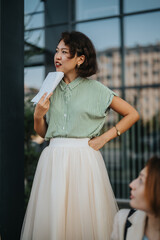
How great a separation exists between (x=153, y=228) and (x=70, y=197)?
0.59m

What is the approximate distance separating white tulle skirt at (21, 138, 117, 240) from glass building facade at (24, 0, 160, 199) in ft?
8.33

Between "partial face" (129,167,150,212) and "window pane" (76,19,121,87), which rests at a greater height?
"window pane" (76,19,121,87)

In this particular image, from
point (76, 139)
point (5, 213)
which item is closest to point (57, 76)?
point (76, 139)

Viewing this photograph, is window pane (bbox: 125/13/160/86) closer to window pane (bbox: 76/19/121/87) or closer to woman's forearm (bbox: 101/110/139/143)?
window pane (bbox: 76/19/121/87)

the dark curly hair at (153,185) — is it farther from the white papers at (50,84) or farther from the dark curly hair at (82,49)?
the dark curly hair at (82,49)

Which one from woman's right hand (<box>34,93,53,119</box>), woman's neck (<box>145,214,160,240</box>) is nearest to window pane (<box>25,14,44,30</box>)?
woman's right hand (<box>34,93,53,119</box>)

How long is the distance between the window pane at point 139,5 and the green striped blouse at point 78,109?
285 cm

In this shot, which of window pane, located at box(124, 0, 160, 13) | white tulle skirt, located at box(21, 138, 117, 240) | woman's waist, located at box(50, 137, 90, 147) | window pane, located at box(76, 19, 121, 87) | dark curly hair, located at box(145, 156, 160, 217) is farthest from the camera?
window pane, located at box(76, 19, 121, 87)

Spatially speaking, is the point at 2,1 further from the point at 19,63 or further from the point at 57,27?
the point at 57,27

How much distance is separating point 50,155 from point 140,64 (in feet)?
9.73

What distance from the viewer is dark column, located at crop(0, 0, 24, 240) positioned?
186cm

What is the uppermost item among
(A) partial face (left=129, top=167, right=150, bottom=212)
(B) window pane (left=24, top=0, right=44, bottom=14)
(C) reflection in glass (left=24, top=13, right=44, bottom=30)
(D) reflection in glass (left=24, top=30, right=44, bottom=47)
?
(B) window pane (left=24, top=0, right=44, bottom=14)

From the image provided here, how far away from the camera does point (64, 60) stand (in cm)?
184

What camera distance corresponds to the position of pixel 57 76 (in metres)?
1.75
